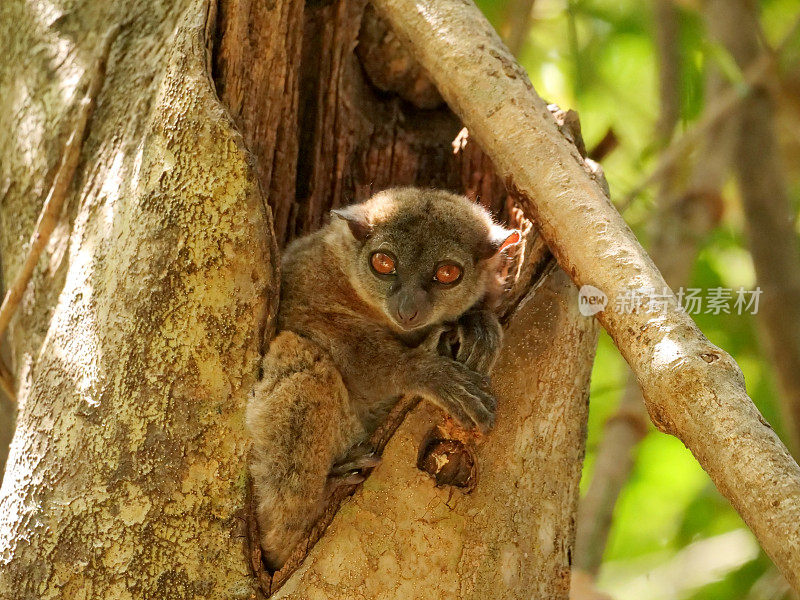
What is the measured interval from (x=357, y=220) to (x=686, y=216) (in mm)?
2186

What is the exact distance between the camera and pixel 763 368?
530 centimetres

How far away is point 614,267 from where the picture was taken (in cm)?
252

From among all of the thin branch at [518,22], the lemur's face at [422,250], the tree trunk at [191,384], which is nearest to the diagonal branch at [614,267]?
the tree trunk at [191,384]

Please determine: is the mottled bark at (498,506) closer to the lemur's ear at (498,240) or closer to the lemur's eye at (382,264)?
the lemur's ear at (498,240)

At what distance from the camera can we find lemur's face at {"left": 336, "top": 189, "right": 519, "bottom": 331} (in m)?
3.50

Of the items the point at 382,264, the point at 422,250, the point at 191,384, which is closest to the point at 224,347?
the point at 191,384

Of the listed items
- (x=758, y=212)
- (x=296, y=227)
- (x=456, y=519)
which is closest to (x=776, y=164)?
(x=758, y=212)

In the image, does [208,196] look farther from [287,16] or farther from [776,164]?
[776,164]

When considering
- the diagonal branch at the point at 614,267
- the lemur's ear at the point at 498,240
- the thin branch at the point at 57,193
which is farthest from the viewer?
the lemur's ear at the point at 498,240

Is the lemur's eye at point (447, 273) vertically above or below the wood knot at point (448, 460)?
above

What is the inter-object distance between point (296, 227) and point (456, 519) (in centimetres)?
158

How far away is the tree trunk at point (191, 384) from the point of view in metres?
2.65

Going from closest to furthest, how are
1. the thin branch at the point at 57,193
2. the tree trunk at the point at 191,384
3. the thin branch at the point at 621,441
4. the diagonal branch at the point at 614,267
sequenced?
the diagonal branch at the point at 614,267 < the tree trunk at the point at 191,384 < the thin branch at the point at 57,193 < the thin branch at the point at 621,441

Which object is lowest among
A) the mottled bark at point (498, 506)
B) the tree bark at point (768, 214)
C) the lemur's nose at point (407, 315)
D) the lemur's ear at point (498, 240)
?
the mottled bark at point (498, 506)
